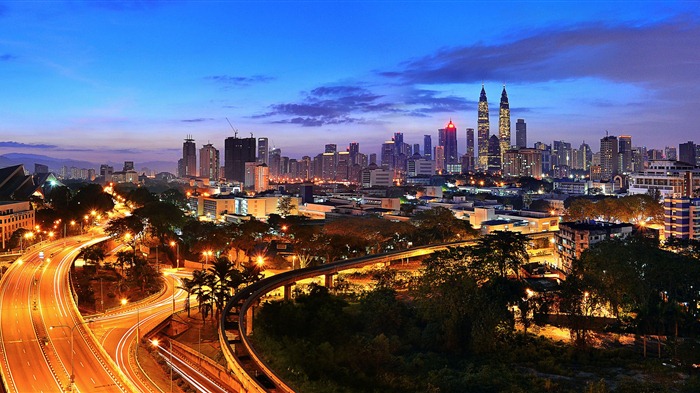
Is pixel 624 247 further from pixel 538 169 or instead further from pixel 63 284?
pixel 538 169

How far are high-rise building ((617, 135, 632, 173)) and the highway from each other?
165 metres

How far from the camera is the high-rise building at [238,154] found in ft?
582

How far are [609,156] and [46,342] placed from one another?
17277 centimetres

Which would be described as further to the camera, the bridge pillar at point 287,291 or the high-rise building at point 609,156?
the high-rise building at point 609,156

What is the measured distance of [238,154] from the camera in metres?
179

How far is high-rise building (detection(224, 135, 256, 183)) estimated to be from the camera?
178 metres

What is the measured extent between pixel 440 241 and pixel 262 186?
278 ft

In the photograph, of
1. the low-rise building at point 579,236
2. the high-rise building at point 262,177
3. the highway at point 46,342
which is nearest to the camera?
the highway at point 46,342

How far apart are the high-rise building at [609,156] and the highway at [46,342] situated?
163564mm

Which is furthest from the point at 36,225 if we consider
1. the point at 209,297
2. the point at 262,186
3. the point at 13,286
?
Answer: the point at 262,186

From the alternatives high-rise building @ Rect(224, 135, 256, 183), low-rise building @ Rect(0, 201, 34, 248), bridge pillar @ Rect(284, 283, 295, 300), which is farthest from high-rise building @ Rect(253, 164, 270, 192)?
bridge pillar @ Rect(284, 283, 295, 300)

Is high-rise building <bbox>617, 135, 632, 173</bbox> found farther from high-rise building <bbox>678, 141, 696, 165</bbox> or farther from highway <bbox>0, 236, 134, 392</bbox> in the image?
highway <bbox>0, 236, 134, 392</bbox>

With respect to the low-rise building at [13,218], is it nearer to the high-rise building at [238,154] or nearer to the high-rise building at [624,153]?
the high-rise building at [238,154]

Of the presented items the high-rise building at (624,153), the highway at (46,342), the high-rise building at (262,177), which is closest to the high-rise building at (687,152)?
the high-rise building at (624,153)
